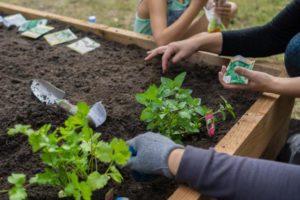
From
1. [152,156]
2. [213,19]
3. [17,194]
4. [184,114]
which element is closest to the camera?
[17,194]

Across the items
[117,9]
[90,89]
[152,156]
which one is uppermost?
[152,156]

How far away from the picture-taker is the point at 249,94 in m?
1.72

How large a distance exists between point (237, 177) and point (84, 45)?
1300 mm

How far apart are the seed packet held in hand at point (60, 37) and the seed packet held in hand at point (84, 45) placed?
0.22ft

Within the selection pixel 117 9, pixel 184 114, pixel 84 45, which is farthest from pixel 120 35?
pixel 117 9

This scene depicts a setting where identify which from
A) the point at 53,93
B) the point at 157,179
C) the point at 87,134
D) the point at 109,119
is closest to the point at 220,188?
the point at 157,179

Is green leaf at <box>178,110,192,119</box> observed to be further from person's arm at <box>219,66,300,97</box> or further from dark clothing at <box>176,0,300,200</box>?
person's arm at <box>219,66,300,97</box>

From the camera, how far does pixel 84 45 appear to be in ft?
7.06

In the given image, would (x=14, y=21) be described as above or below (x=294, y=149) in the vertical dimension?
above

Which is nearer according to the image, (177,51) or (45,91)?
(45,91)

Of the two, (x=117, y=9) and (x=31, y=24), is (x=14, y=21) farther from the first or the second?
(x=117, y=9)

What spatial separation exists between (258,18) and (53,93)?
264 centimetres

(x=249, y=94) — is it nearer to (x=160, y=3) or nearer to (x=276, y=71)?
(x=276, y=71)

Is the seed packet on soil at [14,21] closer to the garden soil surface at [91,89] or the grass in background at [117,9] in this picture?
the garden soil surface at [91,89]
